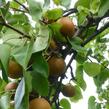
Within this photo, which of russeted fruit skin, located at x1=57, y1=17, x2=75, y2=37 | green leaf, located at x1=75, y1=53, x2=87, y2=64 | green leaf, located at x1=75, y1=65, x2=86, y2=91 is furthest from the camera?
green leaf, located at x1=75, y1=65, x2=86, y2=91

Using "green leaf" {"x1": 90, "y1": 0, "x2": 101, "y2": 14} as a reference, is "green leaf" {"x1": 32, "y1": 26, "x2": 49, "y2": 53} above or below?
below

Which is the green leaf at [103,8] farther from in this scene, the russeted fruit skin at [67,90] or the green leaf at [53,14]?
the russeted fruit skin at [67,90]

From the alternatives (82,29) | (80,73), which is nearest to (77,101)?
(80,73)

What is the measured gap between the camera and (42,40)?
2.43ft

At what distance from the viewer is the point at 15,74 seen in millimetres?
786

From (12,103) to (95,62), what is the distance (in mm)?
316

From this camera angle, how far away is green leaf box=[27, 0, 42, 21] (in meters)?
0.76

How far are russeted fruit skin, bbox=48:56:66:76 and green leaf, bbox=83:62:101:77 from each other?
0.76ft

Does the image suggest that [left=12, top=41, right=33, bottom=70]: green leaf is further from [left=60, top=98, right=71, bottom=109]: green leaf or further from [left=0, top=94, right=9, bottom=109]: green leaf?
[left=60, top=98, right=71, bottom=109]: green leaf

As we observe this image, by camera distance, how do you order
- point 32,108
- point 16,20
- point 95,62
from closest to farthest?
point 32,108 → point 16,20 → point 95,62

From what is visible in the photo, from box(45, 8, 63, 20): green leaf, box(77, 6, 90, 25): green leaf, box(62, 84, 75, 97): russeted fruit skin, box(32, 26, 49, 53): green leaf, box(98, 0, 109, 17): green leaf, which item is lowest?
box(62, 84, 75, 97): russeted fruit skin

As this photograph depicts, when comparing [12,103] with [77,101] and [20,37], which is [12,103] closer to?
[20,37]

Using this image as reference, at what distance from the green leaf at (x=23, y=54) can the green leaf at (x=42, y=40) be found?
10 millimetres

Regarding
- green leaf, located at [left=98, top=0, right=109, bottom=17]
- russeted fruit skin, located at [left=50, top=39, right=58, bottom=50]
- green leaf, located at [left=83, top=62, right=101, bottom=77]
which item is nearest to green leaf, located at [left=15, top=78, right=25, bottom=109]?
russeted fruit skin, located at [left=50, top=39, right=58, bottom=50]
